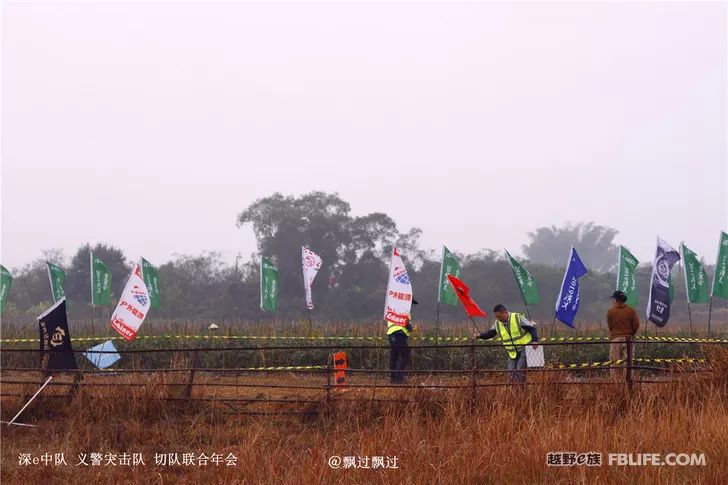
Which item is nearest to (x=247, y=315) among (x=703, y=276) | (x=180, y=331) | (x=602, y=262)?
(x=180, y=331)

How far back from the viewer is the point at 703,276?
2147cm

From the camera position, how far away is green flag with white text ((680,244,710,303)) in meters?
20.7

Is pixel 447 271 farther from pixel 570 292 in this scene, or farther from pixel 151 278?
pixel 151 278

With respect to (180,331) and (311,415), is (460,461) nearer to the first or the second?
(311,415)

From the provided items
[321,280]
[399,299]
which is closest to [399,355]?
[399,299]

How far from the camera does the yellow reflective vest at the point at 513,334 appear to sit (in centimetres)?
1073

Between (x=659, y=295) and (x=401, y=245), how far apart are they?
4098 cm

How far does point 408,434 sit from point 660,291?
423 inches

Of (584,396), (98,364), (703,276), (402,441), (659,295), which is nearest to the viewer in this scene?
(402,441)

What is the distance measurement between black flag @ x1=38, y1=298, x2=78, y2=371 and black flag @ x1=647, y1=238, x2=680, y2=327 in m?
11.7

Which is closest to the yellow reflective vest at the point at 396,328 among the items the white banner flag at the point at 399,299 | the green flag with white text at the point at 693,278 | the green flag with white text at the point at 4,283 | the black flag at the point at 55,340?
the white banner flag at the point at 399,299

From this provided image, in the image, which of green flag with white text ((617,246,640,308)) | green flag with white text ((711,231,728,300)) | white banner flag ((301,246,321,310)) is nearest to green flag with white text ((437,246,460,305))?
white banner flag ((301,246,321,310))

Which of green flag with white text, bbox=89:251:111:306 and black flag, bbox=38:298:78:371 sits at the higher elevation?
green flag with white text, bbox=89:251:111:306

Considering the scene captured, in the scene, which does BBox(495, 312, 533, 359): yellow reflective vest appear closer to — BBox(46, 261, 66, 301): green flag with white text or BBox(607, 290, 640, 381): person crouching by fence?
BBox(607, 290, 640, 381): person crouching by fence
